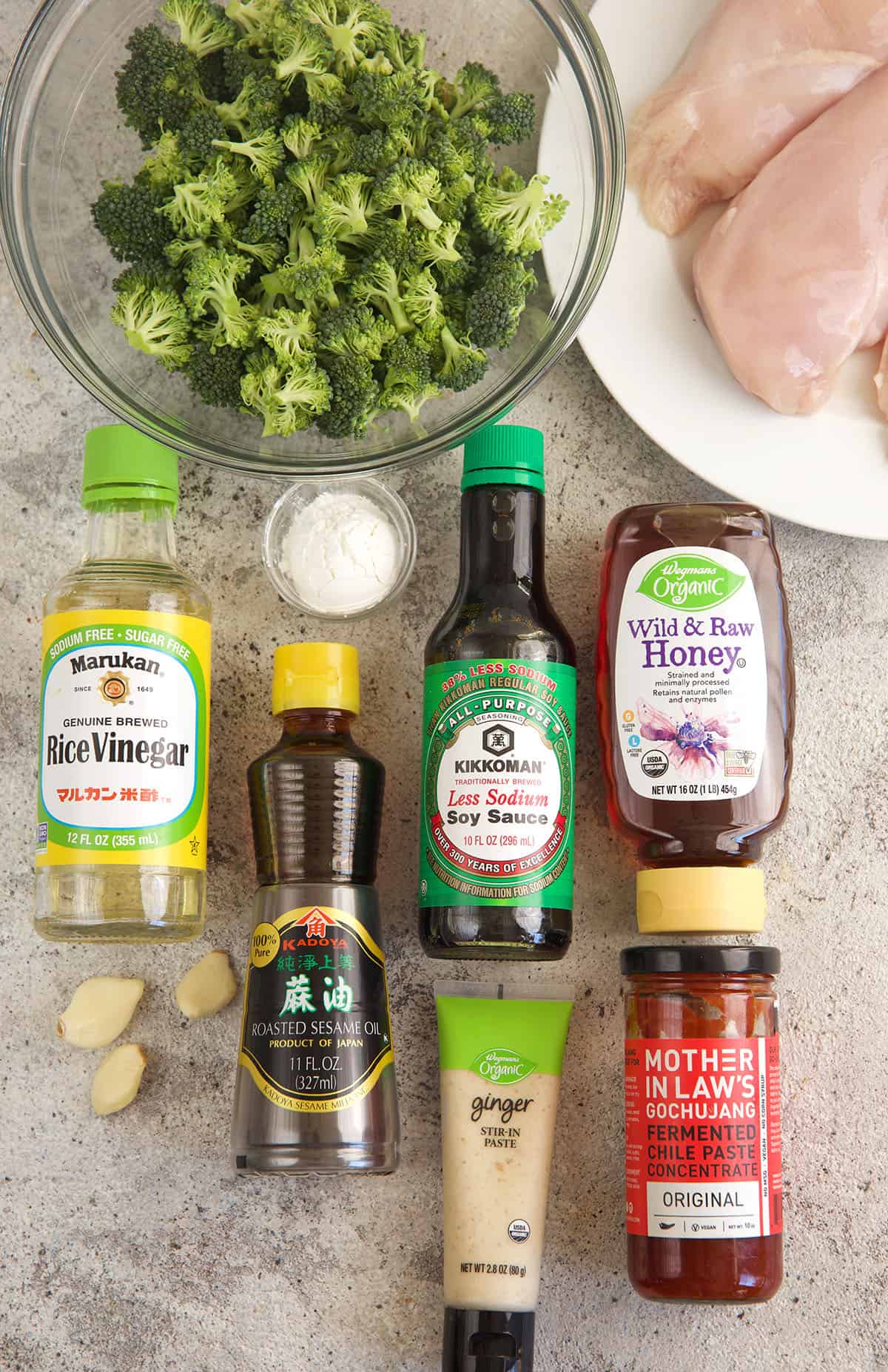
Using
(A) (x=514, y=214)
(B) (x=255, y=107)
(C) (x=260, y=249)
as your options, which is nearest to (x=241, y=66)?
(B) (x=255, y=107)

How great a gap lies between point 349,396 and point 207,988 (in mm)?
557

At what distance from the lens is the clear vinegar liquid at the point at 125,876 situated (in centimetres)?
96

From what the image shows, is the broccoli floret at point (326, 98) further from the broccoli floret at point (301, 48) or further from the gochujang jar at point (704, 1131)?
the gochujang jar at point (704, 1131)

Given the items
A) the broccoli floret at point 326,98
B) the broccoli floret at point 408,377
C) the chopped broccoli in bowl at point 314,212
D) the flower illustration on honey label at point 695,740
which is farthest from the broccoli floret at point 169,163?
the flower illustration on honey label at point 695,740

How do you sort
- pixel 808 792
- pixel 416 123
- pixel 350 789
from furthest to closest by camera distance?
pixel 808 792
pixel 350 789
pixel 416 123

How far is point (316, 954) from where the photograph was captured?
0.93 meters

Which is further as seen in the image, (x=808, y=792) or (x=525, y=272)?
(x=808, y=792)

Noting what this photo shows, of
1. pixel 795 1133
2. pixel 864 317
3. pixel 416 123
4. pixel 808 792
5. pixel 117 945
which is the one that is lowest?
pixel 795 1133

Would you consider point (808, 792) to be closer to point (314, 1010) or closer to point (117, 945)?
point (314, 1010)

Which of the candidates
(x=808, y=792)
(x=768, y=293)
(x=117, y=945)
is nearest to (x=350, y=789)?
(x=117, y=945)

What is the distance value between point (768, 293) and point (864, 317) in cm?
9

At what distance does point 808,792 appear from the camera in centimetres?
108

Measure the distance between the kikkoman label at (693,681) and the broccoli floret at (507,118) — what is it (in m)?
0.37

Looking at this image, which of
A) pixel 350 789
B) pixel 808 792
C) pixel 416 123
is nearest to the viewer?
pixel 416 123
